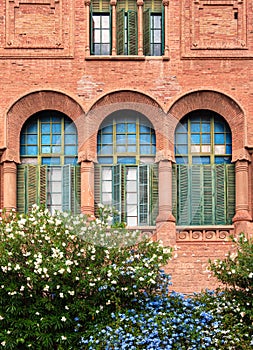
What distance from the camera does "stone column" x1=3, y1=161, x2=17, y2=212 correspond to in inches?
1161

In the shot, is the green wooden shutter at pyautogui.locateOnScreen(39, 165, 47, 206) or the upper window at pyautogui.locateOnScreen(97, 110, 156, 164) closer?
the green wooden shutter at pyautogui.locateOnScreen(39, 165, 47, 206)

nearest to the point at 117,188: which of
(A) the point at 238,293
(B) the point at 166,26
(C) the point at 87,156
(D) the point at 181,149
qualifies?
(C) the point at 87,156

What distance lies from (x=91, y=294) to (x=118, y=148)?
7306 mm

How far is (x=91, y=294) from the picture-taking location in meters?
23.9

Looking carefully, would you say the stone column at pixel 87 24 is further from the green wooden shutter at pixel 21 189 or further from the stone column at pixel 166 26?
the green wooden shutter at pixel 21 189

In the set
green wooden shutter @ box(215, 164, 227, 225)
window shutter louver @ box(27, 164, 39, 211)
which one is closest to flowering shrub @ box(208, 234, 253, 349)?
green wooden shutter @ box(215, 164, 227, 225)

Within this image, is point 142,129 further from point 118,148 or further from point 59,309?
point 59,309

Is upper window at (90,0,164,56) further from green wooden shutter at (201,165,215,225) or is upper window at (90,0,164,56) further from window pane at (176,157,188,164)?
green wooden shutter at (201,165,215,225)

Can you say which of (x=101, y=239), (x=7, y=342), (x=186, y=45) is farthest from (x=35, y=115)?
(x=7, y=342)

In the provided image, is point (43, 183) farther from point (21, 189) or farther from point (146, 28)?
point (146, 28)

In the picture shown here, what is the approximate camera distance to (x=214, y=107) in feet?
98.6

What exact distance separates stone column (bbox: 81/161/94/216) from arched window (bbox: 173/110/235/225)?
2430mm

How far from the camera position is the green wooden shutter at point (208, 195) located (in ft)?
98.0

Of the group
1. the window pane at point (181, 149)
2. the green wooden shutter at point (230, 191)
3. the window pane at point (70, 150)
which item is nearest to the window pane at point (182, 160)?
the window pane at point (181, 149)
